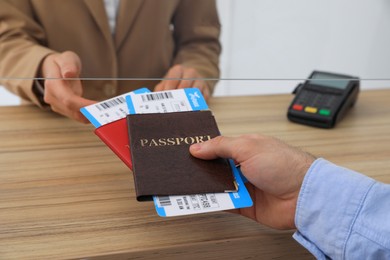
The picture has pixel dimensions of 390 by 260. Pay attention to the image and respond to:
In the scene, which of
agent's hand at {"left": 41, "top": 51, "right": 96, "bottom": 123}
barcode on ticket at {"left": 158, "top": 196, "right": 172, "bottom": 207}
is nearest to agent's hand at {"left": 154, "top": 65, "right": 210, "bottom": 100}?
agent's hand at {"left": 41, "top": 51, "right": 96, "bottom": 123}

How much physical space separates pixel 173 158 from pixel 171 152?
1 centimetres

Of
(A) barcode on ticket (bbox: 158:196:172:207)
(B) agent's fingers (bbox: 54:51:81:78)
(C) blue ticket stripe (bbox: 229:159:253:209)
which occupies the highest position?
(B) agent's fingers (bbox: 54:51:81:78)

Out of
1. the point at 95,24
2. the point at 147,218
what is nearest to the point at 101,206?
the point at 147,218

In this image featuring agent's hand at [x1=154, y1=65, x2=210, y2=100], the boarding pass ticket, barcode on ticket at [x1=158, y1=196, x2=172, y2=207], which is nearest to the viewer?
barcode on ticket at [x1=158, y1=196, x2=172, y2=207]

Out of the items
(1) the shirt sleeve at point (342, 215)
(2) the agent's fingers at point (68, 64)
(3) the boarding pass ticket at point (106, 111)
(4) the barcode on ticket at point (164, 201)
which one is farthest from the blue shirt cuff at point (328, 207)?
(2) the agent's fingers at point (68, 64)

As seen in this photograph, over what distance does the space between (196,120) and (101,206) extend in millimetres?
155

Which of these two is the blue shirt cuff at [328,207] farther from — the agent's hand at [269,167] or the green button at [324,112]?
the green button at [324,112]

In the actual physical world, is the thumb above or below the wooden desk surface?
above

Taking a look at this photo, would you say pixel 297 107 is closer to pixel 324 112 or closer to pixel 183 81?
pixel 324 112

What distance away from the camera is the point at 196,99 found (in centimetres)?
67

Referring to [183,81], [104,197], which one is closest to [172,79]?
[183,81]

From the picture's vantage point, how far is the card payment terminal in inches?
30.7

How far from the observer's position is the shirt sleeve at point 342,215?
521 mm

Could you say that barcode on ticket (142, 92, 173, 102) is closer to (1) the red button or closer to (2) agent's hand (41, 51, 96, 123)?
(2) agent's hand (41, 51, 96, 123)
